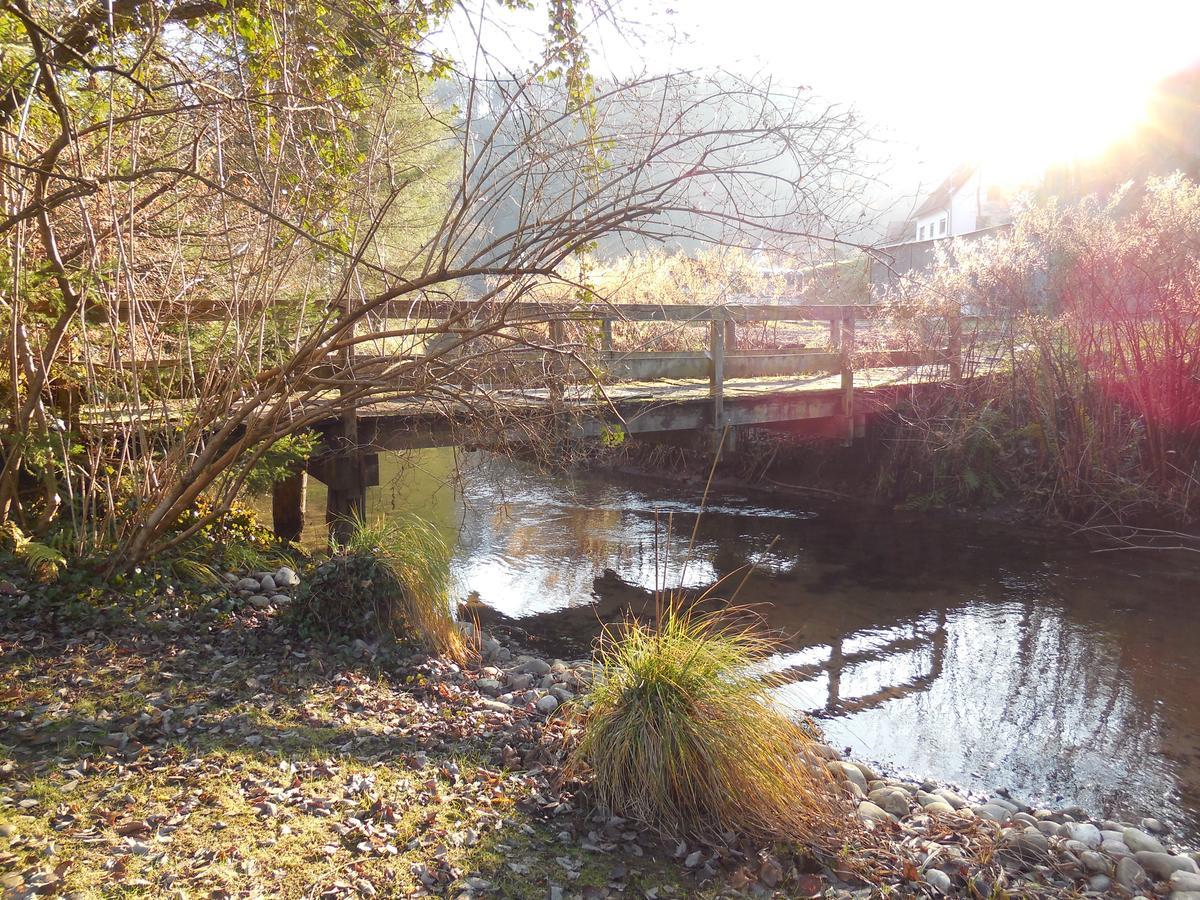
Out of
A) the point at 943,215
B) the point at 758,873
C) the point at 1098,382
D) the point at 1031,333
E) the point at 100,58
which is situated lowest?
the point at 758,873

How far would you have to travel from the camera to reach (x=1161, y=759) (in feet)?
15.6

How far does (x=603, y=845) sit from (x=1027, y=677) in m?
4.47

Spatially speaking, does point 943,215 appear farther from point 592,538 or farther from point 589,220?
point 589,220

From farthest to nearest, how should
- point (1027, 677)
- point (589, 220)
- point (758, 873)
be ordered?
point (1027, 677) → point (589, 220) → point (758, 873)

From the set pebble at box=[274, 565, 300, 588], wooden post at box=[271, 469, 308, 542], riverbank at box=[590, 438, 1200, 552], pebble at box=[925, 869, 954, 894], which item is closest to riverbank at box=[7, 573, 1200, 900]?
pebble at box=[925, 869, 954, 894]

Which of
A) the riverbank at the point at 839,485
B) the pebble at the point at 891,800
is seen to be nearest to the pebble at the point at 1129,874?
the pebble at the point at 891,800

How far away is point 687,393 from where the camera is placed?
961 centimetres

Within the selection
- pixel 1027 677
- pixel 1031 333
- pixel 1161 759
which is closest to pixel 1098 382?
pixel 1031 333

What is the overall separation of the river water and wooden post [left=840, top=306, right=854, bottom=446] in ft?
4.30

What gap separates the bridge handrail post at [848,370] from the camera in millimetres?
10430

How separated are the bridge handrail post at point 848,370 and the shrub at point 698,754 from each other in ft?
26.1

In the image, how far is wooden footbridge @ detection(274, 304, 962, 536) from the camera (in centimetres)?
598

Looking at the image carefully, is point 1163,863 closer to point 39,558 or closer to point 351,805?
point 351,805

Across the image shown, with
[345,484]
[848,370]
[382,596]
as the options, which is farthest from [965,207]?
[382,596]
